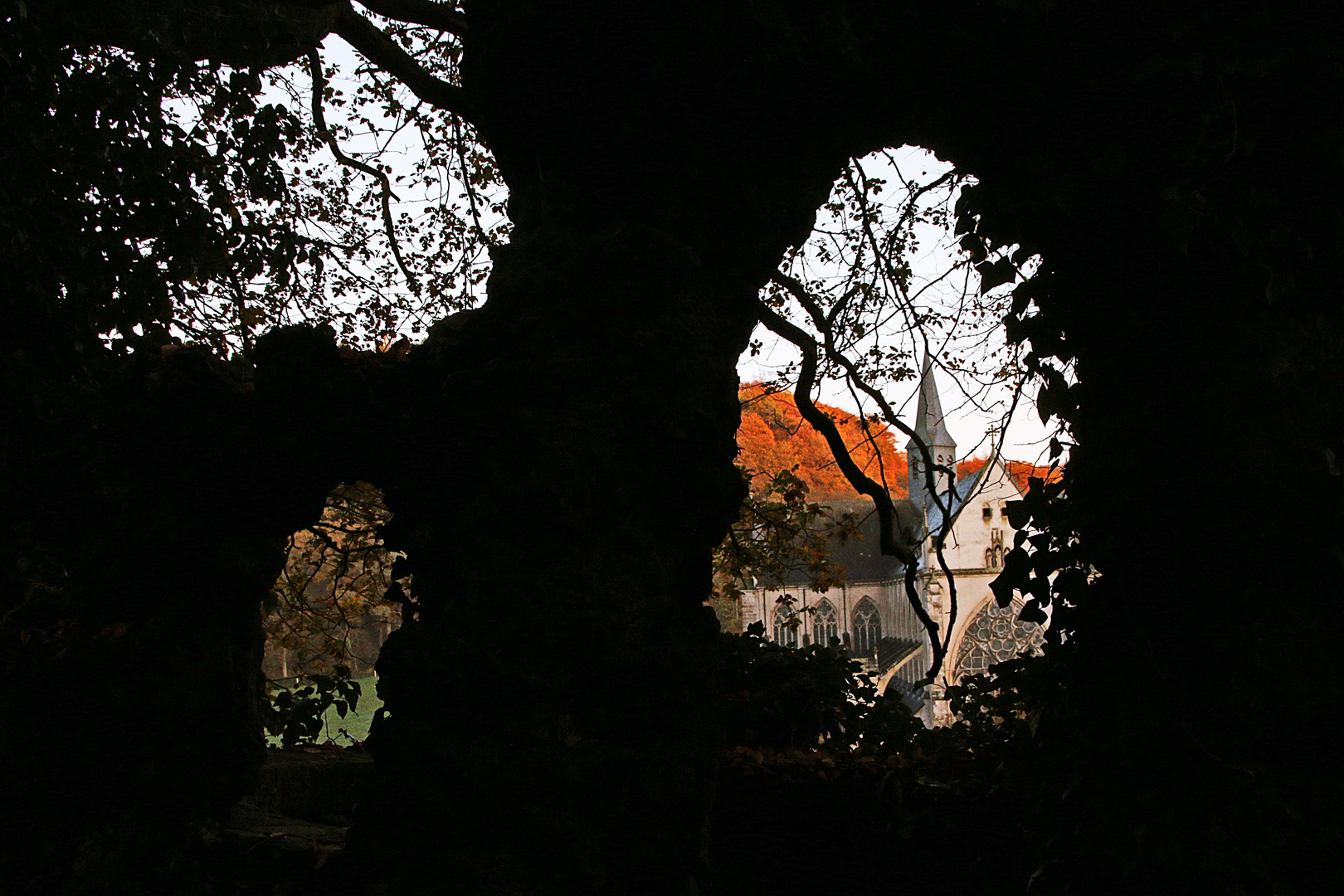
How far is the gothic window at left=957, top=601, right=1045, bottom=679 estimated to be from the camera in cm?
3697

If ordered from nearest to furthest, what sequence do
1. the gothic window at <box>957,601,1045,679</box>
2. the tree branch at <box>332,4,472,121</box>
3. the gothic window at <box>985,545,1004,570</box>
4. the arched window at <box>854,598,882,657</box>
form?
the tree branch at <box>332,4,472,121</box> < the gothic window at <box>957,601,1045,679</box> < the gothic window at <box>985,545,1004,570</box> < the arched window at <box>854,598,882,657</box>

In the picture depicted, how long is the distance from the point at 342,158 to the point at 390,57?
1.46m

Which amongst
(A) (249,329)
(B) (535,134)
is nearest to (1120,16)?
(B) (535,134)

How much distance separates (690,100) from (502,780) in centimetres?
234

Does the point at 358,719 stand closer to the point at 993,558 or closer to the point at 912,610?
the point at 912,610

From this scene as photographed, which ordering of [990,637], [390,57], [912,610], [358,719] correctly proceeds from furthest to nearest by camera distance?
[990,637] < [912,610] < [358,719] < [390,57]

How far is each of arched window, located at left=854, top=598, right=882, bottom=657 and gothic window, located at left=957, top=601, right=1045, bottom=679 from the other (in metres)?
4.76

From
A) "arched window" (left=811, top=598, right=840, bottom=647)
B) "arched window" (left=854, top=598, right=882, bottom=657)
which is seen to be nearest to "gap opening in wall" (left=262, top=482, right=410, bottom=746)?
"arched window" (left=811, top=598, right=840, bottom=647)

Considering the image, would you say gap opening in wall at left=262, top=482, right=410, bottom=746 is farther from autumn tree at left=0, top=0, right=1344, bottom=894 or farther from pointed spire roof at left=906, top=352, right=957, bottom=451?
pointed spire roof at left=906, top=352, right=957, bottom=451

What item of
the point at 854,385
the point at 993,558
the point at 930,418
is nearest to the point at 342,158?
the point at 854,385

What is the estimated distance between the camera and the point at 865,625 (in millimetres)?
43125

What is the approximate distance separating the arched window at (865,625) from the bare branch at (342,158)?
38.1m

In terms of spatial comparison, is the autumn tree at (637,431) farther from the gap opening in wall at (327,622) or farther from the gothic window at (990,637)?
the gothic window at (990,637)

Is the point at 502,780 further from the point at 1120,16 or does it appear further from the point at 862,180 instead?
the point at 862,180
